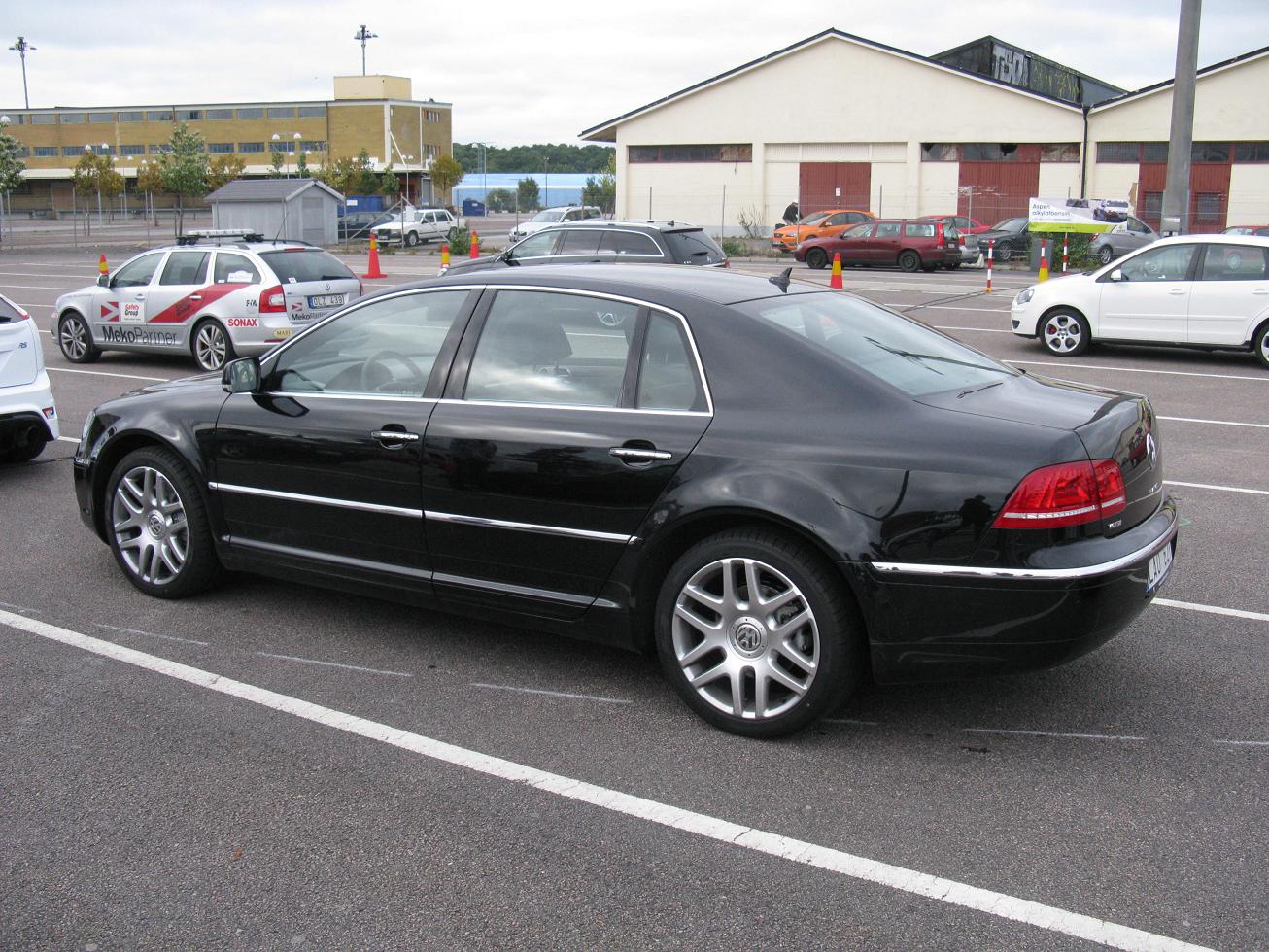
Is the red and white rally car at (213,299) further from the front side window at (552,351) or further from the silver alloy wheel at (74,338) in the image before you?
the front side window at (552,351)

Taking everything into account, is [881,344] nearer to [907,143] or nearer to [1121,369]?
[1121,369]

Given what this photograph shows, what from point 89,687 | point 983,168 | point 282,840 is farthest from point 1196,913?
point 983,168

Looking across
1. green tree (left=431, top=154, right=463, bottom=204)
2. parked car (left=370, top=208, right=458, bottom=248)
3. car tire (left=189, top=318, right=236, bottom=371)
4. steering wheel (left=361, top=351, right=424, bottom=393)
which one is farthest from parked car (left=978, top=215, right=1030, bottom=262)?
green tree (left=431, top=154, right=463, bottom=204)

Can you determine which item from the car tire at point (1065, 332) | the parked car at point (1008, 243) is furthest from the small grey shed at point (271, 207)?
the car tire at point (1065, 332)

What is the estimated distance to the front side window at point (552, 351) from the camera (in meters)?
4.67

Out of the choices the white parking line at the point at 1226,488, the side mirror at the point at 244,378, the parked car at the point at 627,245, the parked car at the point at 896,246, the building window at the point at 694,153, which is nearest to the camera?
the side mirror at the point at 244,378

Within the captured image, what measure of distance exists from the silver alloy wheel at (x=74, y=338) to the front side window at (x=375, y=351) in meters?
10.8

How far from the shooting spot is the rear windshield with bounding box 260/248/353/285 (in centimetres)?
1389

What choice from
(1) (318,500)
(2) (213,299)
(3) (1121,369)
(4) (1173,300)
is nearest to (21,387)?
(1) (318,500)

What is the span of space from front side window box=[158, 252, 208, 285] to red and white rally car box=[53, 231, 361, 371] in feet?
0.04

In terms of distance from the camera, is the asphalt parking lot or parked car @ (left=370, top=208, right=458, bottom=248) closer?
the asphalt parking lot

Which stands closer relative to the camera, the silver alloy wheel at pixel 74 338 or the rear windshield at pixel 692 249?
the silver alloy wheel at pixel 74 338

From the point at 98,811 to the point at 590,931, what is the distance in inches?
66.1

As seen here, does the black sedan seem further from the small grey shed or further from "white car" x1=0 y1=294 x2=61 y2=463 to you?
the small grey shed
